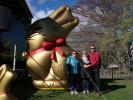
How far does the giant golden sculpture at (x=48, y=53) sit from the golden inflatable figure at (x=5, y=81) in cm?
677

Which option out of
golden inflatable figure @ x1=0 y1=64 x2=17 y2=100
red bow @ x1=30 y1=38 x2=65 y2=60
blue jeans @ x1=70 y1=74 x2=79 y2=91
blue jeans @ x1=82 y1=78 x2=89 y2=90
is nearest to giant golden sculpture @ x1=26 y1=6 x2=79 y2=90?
red bow @ x1=30 y1=38 x2=65 y2=60

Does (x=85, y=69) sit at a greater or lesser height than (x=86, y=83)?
greater

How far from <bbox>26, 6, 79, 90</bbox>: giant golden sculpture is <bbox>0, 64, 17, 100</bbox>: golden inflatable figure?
6.77 meters

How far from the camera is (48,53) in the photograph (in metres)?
14.9

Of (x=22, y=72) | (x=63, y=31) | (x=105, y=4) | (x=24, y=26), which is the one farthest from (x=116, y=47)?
(x=63, y=31)

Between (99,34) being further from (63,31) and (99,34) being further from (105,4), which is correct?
(63,31)

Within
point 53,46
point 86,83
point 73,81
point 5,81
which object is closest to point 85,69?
point 86,83

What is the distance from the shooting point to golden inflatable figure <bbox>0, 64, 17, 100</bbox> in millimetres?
7770

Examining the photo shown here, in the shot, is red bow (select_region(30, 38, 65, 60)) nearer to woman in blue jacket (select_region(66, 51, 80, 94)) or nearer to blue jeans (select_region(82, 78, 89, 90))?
woman in blue jacket (select_region(66, 51, 80, 94))

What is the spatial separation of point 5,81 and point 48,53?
7.17 m

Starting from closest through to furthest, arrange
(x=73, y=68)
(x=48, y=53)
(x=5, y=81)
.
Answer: (x=5, y=81) < (x=73, y=68) < (x=48, y=53)

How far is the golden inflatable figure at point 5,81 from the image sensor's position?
7.77 m

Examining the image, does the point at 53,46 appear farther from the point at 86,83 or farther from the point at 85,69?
the point at 86,83

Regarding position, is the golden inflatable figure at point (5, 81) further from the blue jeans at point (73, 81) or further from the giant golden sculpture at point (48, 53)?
the giant golden sculpture at point (48, 53)
